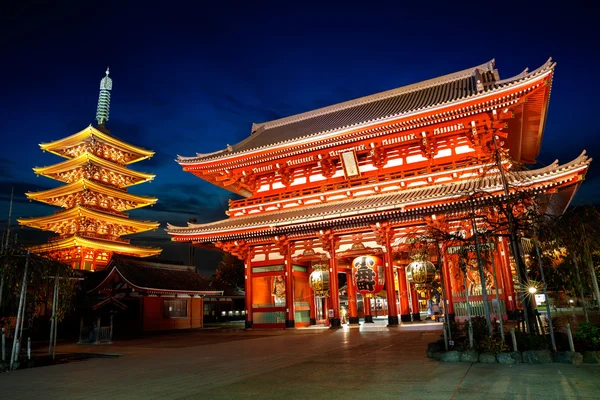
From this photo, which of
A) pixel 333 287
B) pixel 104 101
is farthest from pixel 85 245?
pixel 333 287

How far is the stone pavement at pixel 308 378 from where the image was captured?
6.85 metres

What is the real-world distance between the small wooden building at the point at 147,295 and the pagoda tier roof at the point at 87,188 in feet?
52.8

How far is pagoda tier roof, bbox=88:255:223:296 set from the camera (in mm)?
29172

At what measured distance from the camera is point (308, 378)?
8.46 m

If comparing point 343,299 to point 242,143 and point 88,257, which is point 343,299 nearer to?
point 242,143

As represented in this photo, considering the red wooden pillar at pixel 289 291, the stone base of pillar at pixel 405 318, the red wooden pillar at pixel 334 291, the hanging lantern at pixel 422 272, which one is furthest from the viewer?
the red wooden pillar at pixel 289 291

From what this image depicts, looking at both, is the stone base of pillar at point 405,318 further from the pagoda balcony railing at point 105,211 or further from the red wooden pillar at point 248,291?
the pagoda balcony railing at point 105,211

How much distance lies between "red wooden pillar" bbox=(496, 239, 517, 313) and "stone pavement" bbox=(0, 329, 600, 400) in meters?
7.32

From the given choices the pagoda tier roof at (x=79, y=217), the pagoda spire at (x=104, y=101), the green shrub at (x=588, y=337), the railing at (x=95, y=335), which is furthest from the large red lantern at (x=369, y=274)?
the pagoda spire at (x=104, y=101)

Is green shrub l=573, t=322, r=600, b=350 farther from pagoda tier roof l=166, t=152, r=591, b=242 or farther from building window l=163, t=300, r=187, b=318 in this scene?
building window l=163, t=300, r=187, b=318

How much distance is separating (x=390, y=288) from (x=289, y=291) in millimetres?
5919

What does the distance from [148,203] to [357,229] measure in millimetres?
39002

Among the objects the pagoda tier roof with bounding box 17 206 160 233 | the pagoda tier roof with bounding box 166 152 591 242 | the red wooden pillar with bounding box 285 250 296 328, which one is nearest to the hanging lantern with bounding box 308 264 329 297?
the red wooden pillar with bounding box 285 250 296 328

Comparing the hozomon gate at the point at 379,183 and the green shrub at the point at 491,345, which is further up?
the hozomon gate at the point at 379,183
